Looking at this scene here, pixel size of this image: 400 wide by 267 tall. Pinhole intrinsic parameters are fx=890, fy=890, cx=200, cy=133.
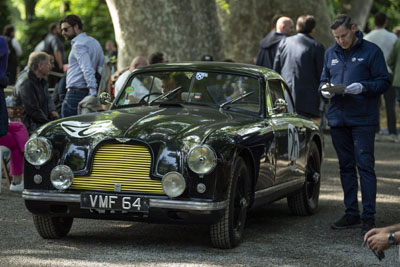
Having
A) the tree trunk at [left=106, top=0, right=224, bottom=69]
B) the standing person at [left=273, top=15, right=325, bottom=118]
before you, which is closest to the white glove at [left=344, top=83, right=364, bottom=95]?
the standing person at [left=273, top=15, right=325, bottom=118]

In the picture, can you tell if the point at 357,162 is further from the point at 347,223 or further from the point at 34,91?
the point at 34,91

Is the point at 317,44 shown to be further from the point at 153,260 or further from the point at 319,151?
the point at 153,260

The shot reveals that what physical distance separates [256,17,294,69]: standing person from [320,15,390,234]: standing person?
238 inches

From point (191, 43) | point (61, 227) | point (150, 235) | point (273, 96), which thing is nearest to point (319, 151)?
point (273, 96)

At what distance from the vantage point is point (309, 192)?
9.91 m

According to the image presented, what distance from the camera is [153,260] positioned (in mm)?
6703

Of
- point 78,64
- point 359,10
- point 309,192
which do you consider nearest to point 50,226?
point 309,192

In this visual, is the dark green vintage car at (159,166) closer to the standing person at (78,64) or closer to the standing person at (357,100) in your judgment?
the standing person at (357,100)

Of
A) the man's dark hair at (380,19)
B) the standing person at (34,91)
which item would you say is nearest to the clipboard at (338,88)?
the standing person at (34,91)

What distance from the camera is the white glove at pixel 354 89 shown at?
824 cm

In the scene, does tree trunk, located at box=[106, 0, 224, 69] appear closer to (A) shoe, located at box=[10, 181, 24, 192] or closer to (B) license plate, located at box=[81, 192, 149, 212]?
(A) shoe, located at box=[10, 181, 24, 192]

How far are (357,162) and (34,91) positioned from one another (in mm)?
4646

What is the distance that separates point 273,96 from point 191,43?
816cm

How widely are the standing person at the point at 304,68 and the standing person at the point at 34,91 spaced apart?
349cm
